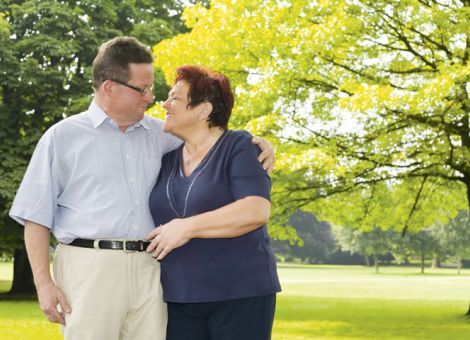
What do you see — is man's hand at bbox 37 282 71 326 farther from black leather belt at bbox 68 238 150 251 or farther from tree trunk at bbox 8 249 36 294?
tree trunk at bbox 8 249 36 294

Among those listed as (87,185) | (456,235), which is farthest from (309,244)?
(87,185)

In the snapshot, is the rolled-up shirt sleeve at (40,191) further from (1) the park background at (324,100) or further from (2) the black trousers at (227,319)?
(1) the park background at (324,100)

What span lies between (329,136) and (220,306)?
15.7 metres

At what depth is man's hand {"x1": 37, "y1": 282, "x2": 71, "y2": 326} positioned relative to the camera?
11.1ft

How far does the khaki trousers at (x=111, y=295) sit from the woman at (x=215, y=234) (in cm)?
8

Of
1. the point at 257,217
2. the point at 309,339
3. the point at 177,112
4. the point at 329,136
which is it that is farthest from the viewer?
the point at 329,136

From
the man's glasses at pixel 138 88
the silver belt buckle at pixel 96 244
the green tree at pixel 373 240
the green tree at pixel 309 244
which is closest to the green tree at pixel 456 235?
the green tree at pixel 373 240

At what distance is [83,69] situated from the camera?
2572 centimetres

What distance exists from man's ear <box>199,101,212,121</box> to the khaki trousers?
703 millimetres

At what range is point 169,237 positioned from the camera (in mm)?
3230

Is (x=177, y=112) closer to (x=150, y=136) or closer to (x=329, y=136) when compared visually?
(x=150, y=136)

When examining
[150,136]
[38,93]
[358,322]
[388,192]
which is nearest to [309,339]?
[358,322]

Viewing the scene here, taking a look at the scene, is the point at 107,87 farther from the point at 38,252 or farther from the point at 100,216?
the point at 38,252

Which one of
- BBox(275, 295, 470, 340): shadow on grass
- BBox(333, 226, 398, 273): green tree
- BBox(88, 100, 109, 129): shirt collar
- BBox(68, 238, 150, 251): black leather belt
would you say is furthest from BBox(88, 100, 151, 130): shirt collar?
BBox(333, 226, 398, 273): green tree
